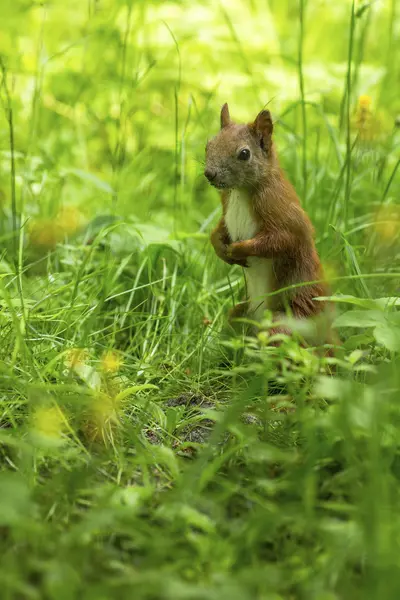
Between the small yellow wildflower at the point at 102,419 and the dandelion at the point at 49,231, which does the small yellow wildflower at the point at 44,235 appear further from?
the small yellow wildflower at the point at 102,419

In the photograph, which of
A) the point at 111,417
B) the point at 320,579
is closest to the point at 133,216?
the point at 111,417

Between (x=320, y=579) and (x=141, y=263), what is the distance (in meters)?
1.88

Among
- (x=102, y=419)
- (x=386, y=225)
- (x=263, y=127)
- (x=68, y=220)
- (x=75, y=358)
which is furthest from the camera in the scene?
(x=68, y=220)

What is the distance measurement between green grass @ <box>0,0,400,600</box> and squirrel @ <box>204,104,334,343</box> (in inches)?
5.7

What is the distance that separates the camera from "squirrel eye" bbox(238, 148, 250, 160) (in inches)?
105

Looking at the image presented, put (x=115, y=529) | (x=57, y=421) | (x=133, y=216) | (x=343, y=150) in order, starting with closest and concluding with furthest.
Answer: (x=115, y=529)
(x=57, y=421)
(x=133, y=216)
(x=343, y=150)

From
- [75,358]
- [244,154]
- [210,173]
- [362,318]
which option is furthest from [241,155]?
[75,358]

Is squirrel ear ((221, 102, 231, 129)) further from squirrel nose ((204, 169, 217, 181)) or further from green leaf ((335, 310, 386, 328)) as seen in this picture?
green leaf ((335, 310, 386, 328))

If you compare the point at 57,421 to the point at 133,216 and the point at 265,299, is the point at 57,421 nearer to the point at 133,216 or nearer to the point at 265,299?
the point at 265,299

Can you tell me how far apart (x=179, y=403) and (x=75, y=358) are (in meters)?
0.46

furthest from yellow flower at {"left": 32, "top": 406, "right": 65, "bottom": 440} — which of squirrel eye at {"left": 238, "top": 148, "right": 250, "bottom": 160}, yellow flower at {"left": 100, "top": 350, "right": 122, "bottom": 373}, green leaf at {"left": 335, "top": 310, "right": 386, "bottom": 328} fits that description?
squirrel eye at {"left": 238, "top": 148, "right": 250, "bottom": 160}

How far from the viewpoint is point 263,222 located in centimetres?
269

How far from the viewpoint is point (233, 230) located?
9.20ft

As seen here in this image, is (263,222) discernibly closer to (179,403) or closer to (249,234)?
(249,234)
